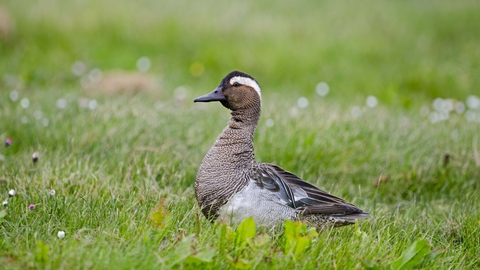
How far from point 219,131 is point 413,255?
2.94 meters

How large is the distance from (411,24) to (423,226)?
835 centimetres

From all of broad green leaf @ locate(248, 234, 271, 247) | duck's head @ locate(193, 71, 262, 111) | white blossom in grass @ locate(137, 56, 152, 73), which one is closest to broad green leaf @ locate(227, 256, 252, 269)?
broad green leaf @ locate(248, 234, 271, 247)

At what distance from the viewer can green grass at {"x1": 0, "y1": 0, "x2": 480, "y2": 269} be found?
10.8 ft

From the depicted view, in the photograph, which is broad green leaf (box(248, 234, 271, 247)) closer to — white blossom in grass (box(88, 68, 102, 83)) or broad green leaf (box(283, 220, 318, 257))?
broad green leaf (box(283, 220, 318, 257))

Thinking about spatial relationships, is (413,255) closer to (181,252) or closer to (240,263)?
(240,263)

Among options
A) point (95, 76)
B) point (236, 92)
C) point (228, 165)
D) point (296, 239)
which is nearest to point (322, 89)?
point (95, 76)

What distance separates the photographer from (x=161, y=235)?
320 centimetres

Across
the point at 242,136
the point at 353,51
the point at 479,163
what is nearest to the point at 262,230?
the point at 242,136

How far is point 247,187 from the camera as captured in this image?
3760 millimetres

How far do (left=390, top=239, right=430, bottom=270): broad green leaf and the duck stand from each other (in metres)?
0.57

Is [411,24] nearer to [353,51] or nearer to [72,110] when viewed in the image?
[353,51]

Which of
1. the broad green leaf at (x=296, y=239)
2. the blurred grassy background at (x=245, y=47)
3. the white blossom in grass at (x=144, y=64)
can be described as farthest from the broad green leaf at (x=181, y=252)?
the white blossom in grass at (x=144, y=64)

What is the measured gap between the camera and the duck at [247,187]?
12.2 feet

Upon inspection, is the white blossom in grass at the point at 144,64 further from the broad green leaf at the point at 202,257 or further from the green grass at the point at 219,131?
the broad green leaf at the point at 202,257
